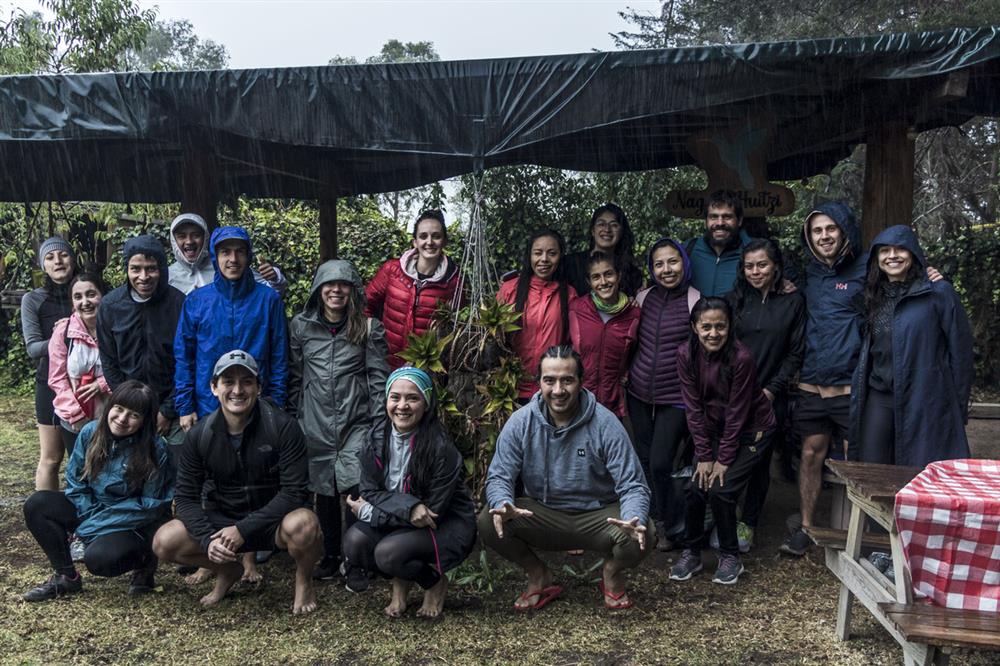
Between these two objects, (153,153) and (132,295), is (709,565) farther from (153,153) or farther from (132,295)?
(153,153)

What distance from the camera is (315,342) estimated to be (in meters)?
4.30

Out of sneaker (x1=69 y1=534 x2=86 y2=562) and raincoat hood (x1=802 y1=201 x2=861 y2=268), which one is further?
sneaker (x1=69 y1=534 x2=86 y2=562)

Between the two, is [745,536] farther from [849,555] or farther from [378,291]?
[378,291]

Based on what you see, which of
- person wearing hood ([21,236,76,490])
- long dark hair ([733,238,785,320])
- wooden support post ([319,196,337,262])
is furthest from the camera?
wooden support post ([319,196,337,262])

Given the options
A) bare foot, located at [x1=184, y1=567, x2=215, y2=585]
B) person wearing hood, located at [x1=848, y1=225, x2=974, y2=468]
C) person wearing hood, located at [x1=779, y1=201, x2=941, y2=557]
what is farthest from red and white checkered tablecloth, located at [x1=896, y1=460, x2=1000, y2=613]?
bare foot, located at [x1=184, y1=567, x2=215, y2=585]

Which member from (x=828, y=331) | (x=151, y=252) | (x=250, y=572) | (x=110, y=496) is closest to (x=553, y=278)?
(x=828, y=331)

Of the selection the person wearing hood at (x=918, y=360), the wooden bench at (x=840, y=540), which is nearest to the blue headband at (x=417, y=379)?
the wooden bench at (x=840, y=540)

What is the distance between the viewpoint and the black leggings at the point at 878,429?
407cm

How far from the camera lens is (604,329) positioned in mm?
4555

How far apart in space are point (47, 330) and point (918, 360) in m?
4.96

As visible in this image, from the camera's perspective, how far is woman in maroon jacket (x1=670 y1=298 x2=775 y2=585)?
4.21 m

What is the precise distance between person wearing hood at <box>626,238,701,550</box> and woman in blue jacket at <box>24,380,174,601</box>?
2525 mm

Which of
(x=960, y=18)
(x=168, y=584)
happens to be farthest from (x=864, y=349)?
(x=960, y=18)

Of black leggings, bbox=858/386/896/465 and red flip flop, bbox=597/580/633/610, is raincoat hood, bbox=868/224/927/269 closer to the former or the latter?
black leggings, bbox=858/386/896/465
